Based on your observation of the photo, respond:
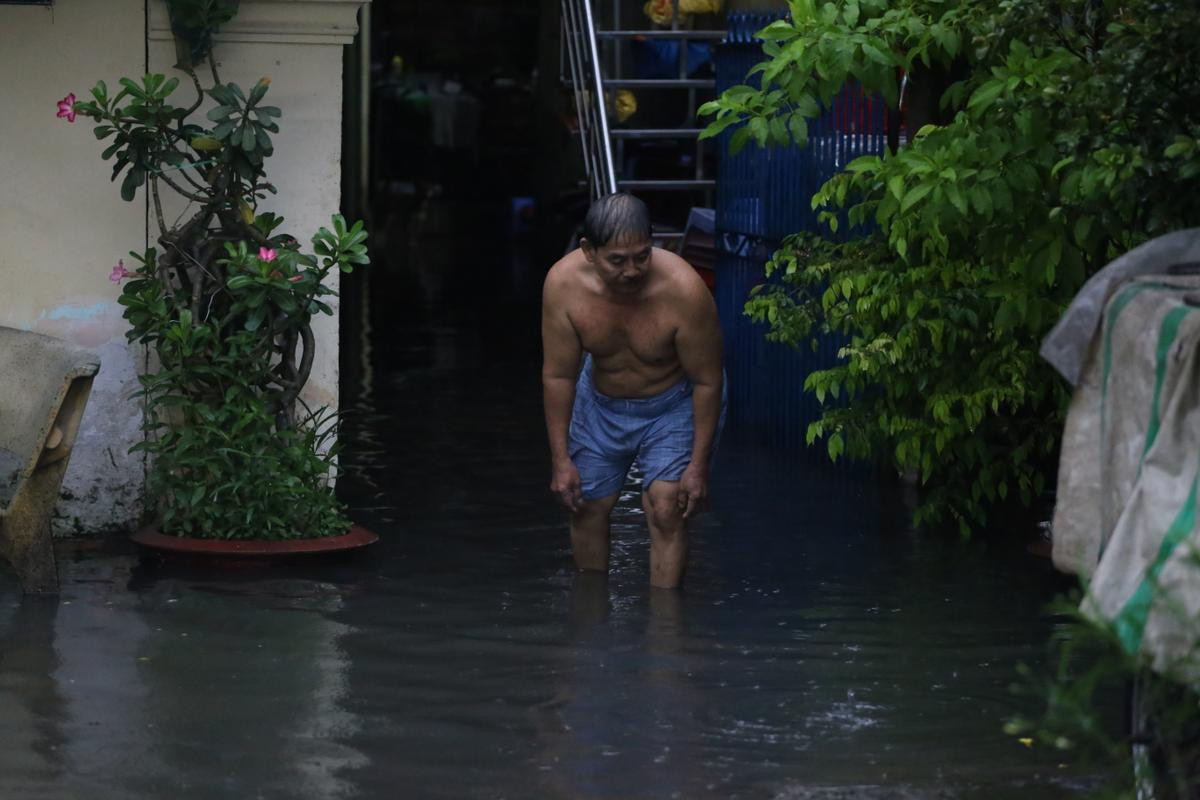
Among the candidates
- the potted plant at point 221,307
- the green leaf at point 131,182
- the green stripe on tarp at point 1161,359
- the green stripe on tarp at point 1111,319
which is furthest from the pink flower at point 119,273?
the green stripe on tarp at point 1161,359

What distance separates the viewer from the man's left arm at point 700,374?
7.00 meters

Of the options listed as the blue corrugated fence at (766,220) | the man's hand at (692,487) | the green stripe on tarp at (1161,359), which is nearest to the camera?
the green stripe on tarp at (1161,359)

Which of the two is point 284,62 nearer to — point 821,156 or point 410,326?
point 821,156

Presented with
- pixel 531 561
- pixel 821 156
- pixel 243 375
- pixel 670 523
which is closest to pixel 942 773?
pixel 670 523

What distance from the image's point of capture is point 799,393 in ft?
33.5

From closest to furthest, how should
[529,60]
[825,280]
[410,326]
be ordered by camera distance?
[825,280], [410,326], [529,60]

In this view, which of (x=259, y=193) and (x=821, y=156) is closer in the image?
(x=259, y=193)

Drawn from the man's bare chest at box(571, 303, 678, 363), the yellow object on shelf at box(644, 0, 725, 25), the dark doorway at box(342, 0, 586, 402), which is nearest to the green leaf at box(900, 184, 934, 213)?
the man's bare chest at box(571, 303, 678, 363)

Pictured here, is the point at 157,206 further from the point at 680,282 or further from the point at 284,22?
the point at 680,282

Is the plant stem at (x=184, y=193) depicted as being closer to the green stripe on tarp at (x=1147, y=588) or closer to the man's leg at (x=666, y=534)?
the man's leg at (x=666, y=534)

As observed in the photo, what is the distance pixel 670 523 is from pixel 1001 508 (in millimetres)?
2513

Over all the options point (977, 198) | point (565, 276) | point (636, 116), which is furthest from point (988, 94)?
point (636, 116)

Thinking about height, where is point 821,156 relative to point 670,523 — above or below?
above

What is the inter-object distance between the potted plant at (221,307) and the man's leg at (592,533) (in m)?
0.99
